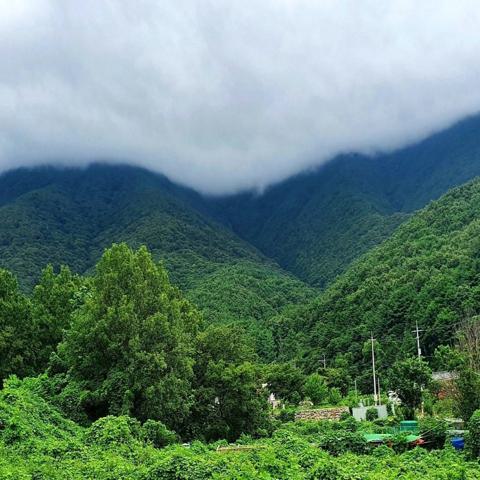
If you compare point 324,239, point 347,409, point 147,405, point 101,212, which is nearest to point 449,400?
point 347,409

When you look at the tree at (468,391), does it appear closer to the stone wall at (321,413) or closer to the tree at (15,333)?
the stone wall at (321,413)

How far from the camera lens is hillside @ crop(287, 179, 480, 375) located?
2645 inches

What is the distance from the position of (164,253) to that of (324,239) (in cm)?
6441

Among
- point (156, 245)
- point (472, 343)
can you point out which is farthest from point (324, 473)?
point (156, 245)

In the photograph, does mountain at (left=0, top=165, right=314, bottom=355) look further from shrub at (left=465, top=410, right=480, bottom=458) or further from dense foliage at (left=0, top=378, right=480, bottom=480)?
shrub at (left=465, top=410, right=480, bottom=458)

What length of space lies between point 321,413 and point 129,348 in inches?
961

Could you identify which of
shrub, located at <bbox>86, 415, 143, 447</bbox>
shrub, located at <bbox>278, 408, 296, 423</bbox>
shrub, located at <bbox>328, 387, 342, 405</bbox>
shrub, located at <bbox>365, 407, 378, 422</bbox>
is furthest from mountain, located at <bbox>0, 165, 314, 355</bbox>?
shrub, located at <bbox>86, 415, 143, 447</bbox>

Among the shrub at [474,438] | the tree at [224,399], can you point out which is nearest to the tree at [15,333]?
the tree at [224,399]

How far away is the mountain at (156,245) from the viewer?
345 ft

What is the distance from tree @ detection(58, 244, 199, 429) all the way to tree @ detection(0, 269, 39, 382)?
415cm

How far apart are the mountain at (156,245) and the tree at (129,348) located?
54158mm

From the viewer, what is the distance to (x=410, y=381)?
39031 millimetres

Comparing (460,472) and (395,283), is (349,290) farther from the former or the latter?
(460,472)

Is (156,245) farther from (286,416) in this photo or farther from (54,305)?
(54,305)
